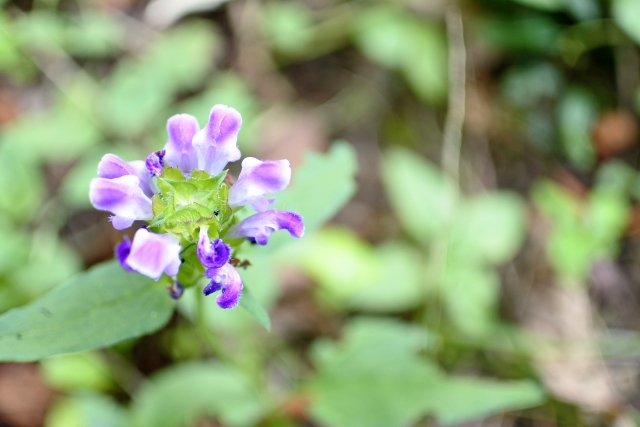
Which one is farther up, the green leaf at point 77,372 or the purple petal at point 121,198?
the purple petal at point 121,198

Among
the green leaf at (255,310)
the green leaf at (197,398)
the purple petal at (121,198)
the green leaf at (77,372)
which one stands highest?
the purple petal at (121,198)

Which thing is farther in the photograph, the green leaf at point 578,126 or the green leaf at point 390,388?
the green leaf at point 578,126

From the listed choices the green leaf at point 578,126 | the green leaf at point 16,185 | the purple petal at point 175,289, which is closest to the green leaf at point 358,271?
the green leaf at point 578,126

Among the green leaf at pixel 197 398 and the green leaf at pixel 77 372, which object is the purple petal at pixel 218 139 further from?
the green leaf at pixel 77 372

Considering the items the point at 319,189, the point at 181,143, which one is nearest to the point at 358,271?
the point at 319,189

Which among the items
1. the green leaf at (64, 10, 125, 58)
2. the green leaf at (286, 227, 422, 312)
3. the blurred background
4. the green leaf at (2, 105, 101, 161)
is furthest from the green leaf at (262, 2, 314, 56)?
the green leaf at (286, 227, 422, 312)

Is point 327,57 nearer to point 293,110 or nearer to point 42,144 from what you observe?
point 293,110
